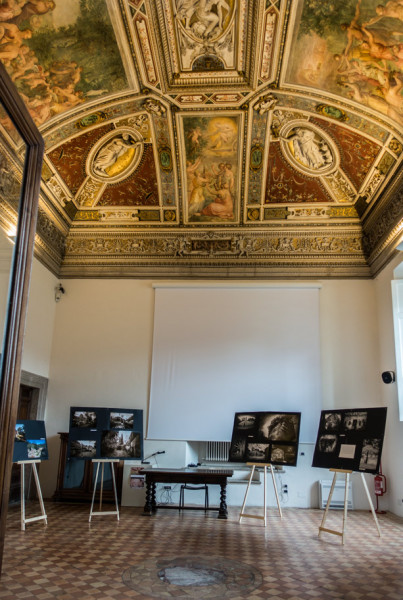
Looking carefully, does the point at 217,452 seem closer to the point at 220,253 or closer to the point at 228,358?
the point at 228,358

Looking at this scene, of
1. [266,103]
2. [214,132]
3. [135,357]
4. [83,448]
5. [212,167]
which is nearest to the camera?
[83,448]

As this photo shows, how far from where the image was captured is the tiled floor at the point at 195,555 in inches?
213

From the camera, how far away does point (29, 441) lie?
31.3ft

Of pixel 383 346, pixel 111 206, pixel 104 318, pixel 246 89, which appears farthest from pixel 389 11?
pixel 104 318

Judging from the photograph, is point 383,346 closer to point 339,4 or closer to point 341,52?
point 341,52

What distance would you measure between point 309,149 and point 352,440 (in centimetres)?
691

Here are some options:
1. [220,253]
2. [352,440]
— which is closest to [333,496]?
[352,440]

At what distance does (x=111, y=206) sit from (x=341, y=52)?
6972 mm

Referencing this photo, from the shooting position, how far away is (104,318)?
44.0 feet

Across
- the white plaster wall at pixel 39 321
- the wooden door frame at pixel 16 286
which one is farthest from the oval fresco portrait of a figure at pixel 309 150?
the wooden door frame at pixel 16 286

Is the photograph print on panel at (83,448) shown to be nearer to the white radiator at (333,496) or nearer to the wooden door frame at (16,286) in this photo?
the white radiator at (333,496)

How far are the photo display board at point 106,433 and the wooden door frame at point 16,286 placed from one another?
7.76 m

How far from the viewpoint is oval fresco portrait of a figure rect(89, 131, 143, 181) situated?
12.2 meters

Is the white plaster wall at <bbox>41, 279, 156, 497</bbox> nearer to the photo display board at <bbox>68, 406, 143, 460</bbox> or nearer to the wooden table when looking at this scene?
the photo display board at <bbox>68, 406, 143, 460</bbox>
